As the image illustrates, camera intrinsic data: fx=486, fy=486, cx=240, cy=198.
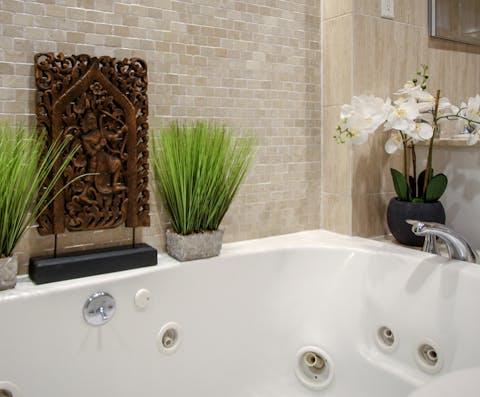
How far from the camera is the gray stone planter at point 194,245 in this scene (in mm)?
1406

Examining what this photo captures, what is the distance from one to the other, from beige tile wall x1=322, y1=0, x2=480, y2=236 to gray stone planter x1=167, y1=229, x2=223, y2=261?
56cm

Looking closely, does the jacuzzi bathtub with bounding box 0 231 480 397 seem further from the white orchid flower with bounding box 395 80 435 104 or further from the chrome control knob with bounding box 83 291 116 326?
the white orchid flower with bounding box 395 80 435 104

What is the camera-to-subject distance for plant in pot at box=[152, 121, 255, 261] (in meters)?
1.40

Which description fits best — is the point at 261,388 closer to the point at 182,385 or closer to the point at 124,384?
the point at 182,385

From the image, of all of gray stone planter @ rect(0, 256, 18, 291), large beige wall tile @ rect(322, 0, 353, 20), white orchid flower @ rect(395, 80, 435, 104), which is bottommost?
gray stone planter @ rect(0, 256, 18, 291)

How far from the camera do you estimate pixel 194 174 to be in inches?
55.6

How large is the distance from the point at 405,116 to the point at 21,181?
3.65 feet

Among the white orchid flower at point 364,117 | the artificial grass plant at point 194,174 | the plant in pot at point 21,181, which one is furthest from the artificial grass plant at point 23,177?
the white orchid flower at point 364,117

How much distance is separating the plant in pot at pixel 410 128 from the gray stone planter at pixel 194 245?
0.53 meters

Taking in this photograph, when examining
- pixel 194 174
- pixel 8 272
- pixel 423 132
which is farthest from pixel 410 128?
pixel 8 272

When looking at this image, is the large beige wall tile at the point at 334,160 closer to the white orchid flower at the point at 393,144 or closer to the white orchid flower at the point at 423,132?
the white orchid flower at the point at 393,144

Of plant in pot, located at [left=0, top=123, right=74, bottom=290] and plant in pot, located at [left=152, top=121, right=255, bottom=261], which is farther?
plant in pot, located at [left=152, top=121, right=255, bottom=261]

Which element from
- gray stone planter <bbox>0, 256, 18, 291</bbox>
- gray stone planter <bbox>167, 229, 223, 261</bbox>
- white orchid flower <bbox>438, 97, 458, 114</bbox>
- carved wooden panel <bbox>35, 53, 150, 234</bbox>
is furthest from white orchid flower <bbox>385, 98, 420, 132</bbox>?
gray stone planter <bbox>0, 256, 18, 291</bbox>

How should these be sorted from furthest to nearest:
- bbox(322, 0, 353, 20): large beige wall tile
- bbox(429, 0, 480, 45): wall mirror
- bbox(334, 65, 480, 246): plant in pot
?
bbox(429, 0, 480, 45): wall mirror
bbox(322, 0, 353, 20): large beige wall tile
bbox(334, 65, 480, 246): plant in pot
